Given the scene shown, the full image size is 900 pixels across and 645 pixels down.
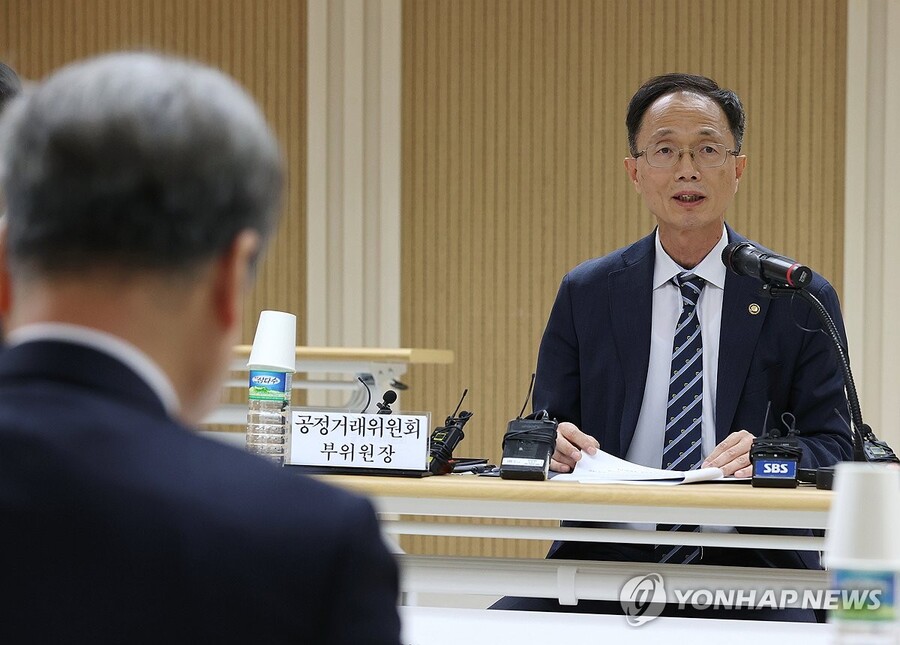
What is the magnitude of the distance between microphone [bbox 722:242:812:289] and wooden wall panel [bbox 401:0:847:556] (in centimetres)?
365

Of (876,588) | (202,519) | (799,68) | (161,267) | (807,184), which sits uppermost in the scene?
(799,68)

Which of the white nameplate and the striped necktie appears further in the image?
the striped necktie

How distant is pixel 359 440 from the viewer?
7.50ft

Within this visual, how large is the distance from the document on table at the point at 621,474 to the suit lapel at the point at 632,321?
0.22m

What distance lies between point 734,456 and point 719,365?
1.07ft

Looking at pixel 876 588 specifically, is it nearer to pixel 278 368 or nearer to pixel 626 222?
pixel 278 368

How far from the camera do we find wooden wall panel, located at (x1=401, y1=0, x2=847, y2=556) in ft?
18.9

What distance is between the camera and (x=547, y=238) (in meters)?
5.97

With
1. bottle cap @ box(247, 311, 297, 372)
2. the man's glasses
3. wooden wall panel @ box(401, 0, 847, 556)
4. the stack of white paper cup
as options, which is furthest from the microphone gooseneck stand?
wooden wall panel @ box(401, 0, 847, 556)

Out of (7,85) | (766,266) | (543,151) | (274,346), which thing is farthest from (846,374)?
(543,151)

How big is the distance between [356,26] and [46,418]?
543 centimetres

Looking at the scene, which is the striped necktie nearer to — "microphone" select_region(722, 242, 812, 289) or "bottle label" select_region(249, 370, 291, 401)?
"microphone" select_region(722, 242, 812, 289)

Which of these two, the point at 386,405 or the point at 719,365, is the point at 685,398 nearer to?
the point at 719,365

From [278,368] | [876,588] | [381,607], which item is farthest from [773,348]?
[381,607]
